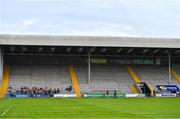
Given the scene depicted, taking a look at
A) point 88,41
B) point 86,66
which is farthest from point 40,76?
point 88,41

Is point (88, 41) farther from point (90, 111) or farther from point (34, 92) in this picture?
point (90, 111)

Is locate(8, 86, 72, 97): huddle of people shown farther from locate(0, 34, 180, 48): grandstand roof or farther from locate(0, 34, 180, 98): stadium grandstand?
locate(0, 34, 180, 48): grandstand roof

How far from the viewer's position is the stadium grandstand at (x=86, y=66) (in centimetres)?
5959

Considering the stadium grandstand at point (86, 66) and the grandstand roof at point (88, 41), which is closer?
the grandstand roof at point (88, 41)

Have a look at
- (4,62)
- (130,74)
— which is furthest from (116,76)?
(4,62)

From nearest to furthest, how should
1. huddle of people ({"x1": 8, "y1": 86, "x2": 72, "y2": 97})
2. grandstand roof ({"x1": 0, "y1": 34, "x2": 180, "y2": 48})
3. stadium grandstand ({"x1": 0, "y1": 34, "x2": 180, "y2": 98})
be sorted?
huddle of people ({"x1": 8, "y1": 86, "x2": 72, "y2": 97}) < grandstand roof ({"x1": 0, "y1": 34, "x2": 180, "y2": 48}) < stadium grandstand ({"x1": 0, "y1": 34, "x2": 180, "y2": 98})

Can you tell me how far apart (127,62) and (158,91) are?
11.5 m

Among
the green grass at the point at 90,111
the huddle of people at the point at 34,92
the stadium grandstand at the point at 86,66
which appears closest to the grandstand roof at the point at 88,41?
the stadium grandstand at the point at 86,66

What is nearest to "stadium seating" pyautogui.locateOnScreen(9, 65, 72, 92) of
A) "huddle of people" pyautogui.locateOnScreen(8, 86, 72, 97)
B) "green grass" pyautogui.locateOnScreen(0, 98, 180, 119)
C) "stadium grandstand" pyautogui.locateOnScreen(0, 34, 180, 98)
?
"stadium grandstand" pyautogui.locateOnScreen(0, 34, 180, 98)

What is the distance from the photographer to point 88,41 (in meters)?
60.8

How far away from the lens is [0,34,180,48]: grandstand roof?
5900 cm

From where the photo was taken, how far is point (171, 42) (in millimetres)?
62688

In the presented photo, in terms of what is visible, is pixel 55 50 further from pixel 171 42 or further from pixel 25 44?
pixel 171 42

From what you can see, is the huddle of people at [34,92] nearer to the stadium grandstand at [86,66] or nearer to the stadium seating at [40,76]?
the stadium grandstand at [86,66]
